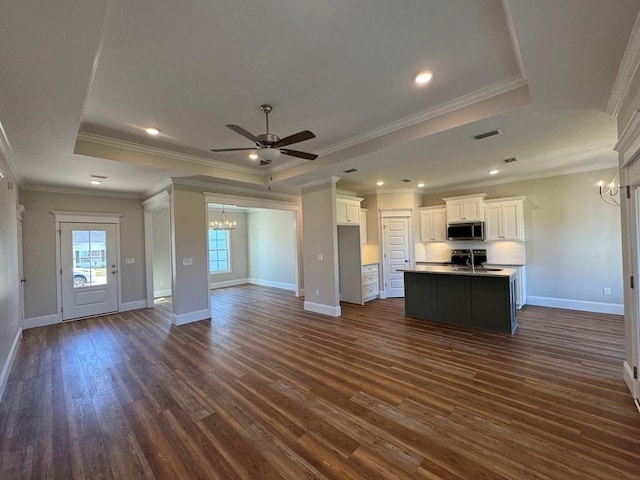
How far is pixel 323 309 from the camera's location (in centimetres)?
574

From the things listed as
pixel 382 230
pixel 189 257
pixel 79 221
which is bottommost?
pixel 189 257

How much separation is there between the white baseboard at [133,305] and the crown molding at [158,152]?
4.04 meters

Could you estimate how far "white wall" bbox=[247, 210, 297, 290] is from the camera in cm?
871

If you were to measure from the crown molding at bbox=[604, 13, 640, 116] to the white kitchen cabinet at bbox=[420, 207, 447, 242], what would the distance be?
170 inches

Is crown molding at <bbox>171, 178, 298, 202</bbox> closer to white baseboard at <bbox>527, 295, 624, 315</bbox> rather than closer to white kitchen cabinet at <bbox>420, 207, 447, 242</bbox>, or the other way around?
white kitchen cabinet at <bbox>420, 207, 447, 242</bbox>

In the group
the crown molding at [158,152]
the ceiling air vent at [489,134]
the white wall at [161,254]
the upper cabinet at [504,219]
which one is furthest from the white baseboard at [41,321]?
the upper cabinet at [504,219]

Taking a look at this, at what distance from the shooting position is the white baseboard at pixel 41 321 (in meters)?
5.28

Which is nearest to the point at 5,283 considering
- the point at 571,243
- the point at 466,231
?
the point at 466,231

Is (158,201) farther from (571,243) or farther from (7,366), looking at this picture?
(571,243)

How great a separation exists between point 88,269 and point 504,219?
908 centimetres

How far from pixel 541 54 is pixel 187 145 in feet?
13.7

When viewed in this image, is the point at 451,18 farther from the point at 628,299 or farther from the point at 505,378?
the point at 505,378

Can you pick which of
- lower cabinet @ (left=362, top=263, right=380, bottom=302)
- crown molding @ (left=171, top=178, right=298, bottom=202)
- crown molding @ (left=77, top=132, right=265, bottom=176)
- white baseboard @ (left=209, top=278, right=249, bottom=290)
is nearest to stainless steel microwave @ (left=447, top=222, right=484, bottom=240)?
lower cabinet @ (left=362, top=263, right=380, bottom=302)

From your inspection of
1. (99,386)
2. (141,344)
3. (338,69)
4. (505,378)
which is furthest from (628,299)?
(141,344)
